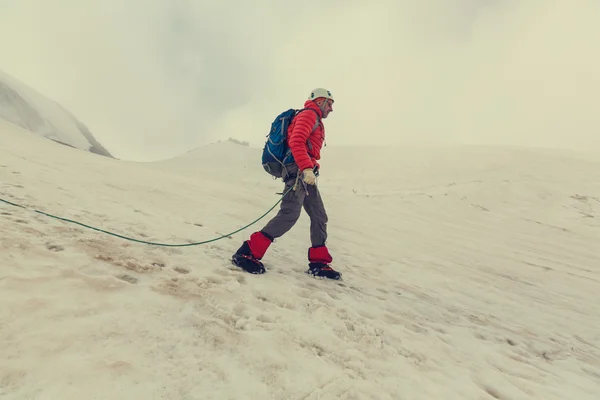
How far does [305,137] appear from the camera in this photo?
185 inches

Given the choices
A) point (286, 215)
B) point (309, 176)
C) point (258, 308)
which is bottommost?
point (258, 308)

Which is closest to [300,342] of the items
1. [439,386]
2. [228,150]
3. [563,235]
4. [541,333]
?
[439,386]

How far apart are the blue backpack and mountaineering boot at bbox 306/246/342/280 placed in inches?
48.7

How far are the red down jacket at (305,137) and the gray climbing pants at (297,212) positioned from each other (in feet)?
1.04

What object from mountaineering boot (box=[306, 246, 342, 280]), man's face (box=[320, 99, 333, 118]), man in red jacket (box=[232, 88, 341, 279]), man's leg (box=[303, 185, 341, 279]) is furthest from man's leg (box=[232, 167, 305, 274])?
man's face (box=[320, 99, 333, 118])

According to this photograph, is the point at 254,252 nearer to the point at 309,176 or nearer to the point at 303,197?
the point at 303,197

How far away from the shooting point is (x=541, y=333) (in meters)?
4.89

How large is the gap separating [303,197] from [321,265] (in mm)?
1096

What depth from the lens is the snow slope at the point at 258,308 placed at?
243 cm

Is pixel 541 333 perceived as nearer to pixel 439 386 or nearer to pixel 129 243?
pixel 439 386

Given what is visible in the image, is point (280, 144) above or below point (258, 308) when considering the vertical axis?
above

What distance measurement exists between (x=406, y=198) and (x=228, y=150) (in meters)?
26.5

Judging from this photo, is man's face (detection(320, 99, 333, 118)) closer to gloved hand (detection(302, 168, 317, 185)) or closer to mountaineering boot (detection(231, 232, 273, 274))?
gloved hand (detection(302, 168, 317, 185))

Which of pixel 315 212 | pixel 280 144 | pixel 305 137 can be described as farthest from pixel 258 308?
pixel 280 144
